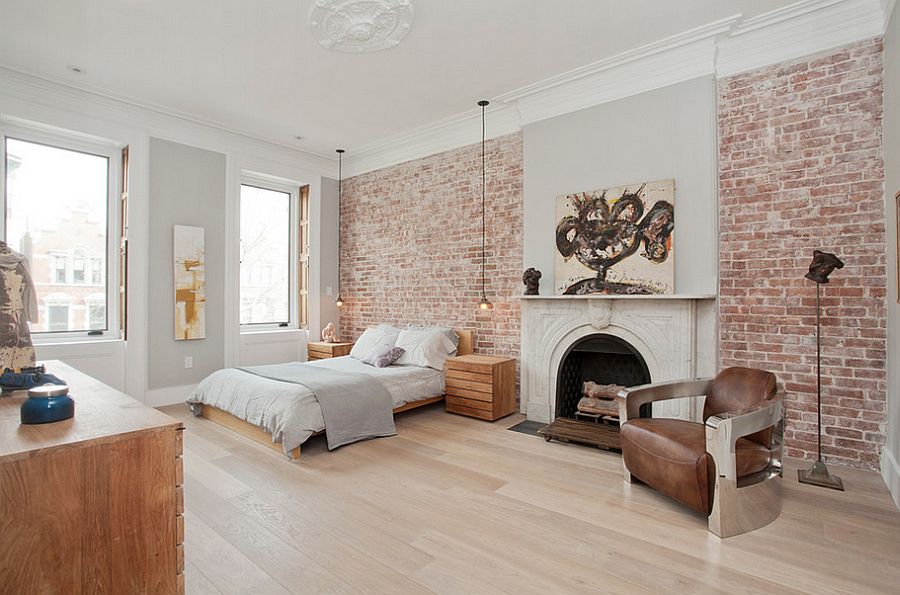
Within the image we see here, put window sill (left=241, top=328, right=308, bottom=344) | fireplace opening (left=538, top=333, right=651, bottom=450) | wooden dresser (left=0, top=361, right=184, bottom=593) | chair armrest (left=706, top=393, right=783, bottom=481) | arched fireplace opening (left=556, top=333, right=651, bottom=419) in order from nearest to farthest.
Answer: wooden dresser (left=0, top=361, right=184, bottom=593) → chair armrest (left=706, top=393, right=783, bottom=481) → fireplace opening (left=538, top=333, right=651, bottom=450) → arched fireplace opening (left=556, top=333, right=651, bottom=419) → window sill (left=241, top=328, right=308, bottom=344)

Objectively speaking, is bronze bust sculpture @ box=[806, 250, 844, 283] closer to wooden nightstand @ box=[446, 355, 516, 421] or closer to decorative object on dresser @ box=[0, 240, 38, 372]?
wooden nightstand @ box=[446, 355, 516, 421]

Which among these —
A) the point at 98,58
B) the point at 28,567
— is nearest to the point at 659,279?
the point at 28,567

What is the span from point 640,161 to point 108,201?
5.39m

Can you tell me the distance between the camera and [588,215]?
14.2 feet

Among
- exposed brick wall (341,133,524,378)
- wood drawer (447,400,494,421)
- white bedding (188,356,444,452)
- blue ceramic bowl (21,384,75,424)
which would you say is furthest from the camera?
exposed brick wall (341,133,524,378)

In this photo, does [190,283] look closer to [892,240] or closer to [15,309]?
[15,309]

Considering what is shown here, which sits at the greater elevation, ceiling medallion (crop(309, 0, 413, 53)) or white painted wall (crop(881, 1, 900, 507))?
ceiling medallion (crop(309, 0, 413, 53))

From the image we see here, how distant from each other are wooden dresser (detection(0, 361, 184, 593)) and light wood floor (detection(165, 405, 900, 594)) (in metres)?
0.56

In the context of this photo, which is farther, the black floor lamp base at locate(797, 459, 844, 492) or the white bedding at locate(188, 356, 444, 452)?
the white bedding at locate(188, 356, 444, 452)

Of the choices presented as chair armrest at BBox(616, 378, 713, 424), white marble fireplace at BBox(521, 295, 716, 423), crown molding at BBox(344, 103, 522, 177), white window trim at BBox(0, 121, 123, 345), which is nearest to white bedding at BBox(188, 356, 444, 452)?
white marble fireplace at BBox(521, 295, 716, 423)

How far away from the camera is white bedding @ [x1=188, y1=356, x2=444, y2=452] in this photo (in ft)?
11.6

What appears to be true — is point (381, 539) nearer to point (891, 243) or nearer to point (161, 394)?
point (891, 243)

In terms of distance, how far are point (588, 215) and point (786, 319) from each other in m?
1.75

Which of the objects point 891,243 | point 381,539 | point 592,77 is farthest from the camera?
point 592,77
